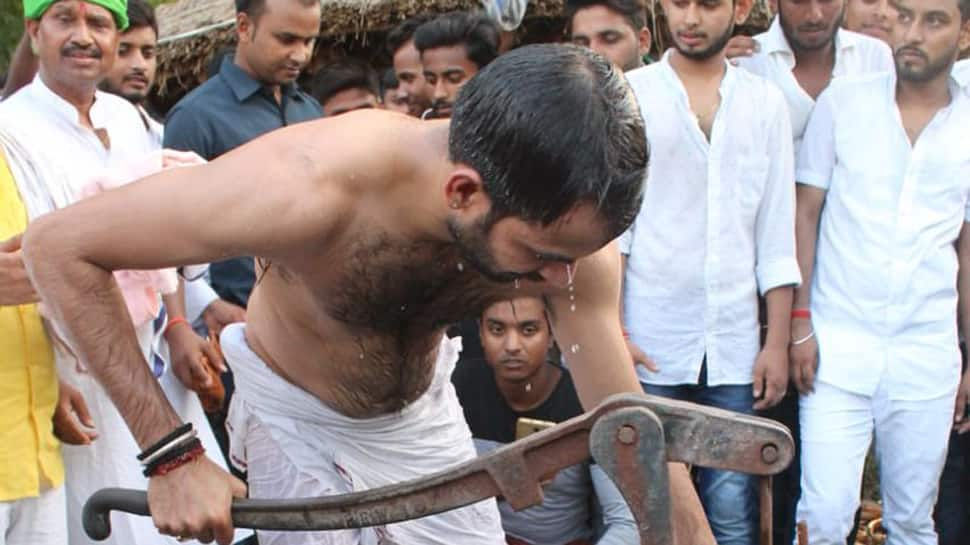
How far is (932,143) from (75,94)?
269 centimetres

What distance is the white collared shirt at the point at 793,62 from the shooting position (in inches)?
184

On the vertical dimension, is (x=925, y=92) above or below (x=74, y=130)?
below

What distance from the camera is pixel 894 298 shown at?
4.30 metres

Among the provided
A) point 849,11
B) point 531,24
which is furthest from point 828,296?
point 531,24

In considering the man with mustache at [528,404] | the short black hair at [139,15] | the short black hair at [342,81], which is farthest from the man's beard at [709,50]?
the short black hair at [139,15]

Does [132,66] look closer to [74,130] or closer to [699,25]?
[74,130]

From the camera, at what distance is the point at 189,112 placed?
4.70m

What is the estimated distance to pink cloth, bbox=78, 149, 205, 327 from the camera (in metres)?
3.64

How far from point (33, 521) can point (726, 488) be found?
209 centimetres

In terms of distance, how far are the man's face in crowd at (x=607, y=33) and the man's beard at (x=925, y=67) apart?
0.95 meters

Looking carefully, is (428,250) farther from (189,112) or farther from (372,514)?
(189,112)

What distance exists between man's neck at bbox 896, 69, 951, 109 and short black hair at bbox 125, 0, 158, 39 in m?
2.92

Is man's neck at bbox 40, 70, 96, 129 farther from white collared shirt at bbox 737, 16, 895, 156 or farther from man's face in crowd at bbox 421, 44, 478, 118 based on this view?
white collared shirt at bbox 737, 16, 895, 156

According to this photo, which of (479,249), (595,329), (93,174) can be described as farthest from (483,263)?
(93,174)
